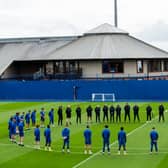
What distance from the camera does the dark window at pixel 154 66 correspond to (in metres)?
79.0

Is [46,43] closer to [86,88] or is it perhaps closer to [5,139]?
[86,88]

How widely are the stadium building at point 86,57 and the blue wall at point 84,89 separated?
299 inches

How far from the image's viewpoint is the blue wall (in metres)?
64.3

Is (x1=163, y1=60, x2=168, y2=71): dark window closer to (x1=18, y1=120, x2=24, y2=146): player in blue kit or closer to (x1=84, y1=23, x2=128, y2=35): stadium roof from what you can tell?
(x1=84, y1=23, x2=128, y2=35): stadium roof

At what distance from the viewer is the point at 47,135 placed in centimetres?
2755

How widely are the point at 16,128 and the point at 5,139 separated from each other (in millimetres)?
976

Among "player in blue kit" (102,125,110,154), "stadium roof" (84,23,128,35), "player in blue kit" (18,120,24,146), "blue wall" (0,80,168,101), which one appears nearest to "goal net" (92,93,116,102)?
"blue wall" (0,80,168,101)

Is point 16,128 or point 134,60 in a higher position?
point 134,60

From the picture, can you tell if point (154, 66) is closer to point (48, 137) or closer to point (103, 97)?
point (103, 97)

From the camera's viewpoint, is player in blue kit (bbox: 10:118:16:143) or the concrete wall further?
the concrete wall

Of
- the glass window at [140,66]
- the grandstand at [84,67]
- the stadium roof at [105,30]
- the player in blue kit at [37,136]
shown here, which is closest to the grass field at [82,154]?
the player in blue kit at [37,136]

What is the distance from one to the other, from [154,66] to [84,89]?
1711 centimetres

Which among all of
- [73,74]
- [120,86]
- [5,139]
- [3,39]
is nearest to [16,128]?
[5,139]

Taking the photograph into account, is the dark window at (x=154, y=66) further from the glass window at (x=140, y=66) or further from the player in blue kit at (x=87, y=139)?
the player in blue kit at (x=87, y=139)
